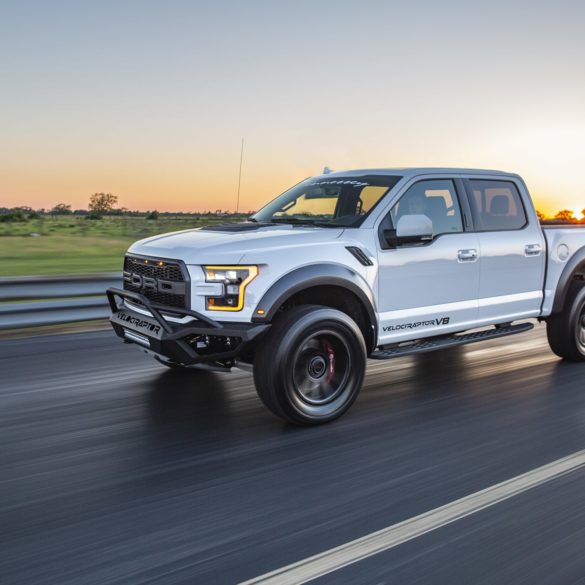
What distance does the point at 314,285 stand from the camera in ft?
16.8

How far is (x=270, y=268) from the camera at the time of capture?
4.90 metres

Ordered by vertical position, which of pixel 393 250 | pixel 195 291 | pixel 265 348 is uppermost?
pixel 393 250

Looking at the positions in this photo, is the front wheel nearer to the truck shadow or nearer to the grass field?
the truck shadow

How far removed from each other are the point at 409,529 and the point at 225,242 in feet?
7.85

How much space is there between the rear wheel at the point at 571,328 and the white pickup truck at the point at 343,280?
0.03 metres

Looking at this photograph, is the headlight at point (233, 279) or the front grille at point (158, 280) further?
the front grille at point (158, 280)

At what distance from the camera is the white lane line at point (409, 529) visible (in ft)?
9.98

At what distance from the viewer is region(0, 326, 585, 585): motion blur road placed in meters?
3.15

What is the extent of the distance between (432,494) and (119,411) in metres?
2.63

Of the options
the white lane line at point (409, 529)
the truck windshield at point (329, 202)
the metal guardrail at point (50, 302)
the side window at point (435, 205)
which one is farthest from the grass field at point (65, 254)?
the white lane line at point (409, 529)

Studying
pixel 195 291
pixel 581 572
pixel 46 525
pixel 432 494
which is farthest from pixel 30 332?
pixel 581 572

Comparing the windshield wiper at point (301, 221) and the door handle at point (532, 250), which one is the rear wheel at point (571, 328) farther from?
the windshield wiper at point (301, 221)

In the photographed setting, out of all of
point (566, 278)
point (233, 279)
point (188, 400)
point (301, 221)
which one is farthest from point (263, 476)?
point (566, 278)

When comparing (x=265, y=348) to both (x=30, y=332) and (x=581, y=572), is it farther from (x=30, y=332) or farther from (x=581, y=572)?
(x=30, y=332)
